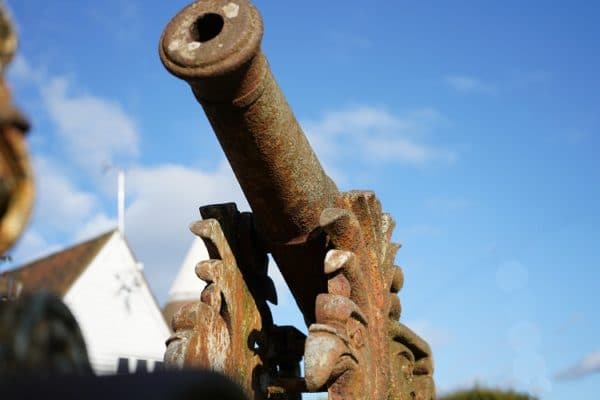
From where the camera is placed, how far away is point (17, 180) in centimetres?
129

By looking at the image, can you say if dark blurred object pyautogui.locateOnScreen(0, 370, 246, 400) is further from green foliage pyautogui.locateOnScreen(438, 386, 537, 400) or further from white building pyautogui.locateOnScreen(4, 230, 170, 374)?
white building pyautogui.locateOnScreen(4, 230, 170, 374)

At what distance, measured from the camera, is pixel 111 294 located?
21.3 meters

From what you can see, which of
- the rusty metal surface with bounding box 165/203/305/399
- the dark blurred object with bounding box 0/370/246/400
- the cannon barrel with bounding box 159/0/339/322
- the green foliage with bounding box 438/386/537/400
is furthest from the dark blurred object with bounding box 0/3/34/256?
the green foliage with bounding box 438/386/537/400

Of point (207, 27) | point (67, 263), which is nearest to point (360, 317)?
point (207, 27)

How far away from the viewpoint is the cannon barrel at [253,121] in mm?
4332

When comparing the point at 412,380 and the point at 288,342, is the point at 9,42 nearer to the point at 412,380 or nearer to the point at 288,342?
the point at 288,342

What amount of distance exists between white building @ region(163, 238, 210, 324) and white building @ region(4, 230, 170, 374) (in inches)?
122

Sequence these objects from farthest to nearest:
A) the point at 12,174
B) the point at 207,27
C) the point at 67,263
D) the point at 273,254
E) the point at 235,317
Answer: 1. the point at 67,263
2. the point at 273,254
3. the point at 235,317
4. the point at 207,27
5. the point at 12,174

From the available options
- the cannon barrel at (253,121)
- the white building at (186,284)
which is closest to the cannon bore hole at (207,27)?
the cannon barrel at (253,121)

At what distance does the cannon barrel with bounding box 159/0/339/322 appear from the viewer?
171 inches

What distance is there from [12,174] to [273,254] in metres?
4.28

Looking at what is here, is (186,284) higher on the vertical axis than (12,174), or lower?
higher

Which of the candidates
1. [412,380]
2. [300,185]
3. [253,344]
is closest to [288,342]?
[253,344]

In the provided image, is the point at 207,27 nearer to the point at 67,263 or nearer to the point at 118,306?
the point at 67,263
